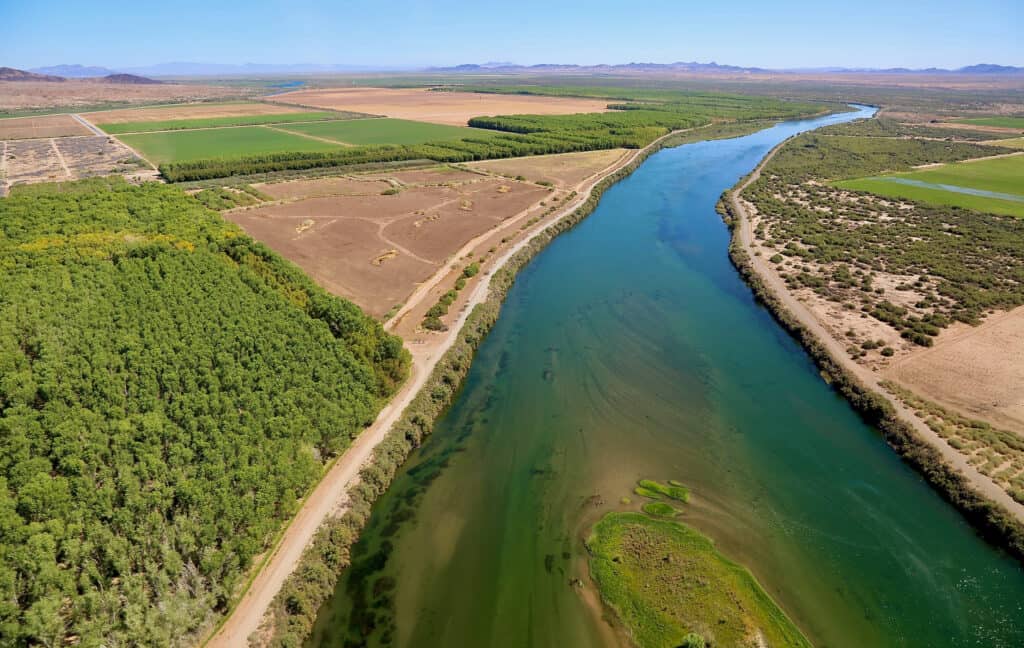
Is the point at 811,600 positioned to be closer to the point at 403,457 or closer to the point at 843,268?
the point at 403,457

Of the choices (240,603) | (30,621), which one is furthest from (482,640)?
(30,621)

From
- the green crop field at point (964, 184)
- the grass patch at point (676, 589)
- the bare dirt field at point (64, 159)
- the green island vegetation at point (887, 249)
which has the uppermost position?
A: the bare dirt field at point (64, 159)

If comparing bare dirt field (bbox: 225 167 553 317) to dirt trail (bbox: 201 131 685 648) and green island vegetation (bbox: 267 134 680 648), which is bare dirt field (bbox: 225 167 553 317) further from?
green island vegetation (bbox: 267 134 680 648)

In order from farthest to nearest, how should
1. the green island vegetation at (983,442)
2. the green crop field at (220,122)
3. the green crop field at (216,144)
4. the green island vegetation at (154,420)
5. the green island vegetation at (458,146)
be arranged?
the green crop field at (220,122)
the green crop field at (216,144)
the green island vegetation at (458,146)
the green island vegetation at (983,442)
the green island vegetation at (154,420)

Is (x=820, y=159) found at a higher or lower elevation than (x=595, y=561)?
higher

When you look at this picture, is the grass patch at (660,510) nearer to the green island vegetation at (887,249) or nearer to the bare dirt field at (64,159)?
the green island vegetation at (887,249)

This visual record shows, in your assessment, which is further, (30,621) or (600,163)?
(600,163)

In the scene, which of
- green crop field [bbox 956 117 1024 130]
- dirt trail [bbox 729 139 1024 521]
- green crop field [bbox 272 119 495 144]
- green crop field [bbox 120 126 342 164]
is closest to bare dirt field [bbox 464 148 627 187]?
green crop field [bbox 272 119 495 144]

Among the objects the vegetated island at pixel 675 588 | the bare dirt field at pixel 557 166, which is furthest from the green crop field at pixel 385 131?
the vegetated island at pixel 675 588
